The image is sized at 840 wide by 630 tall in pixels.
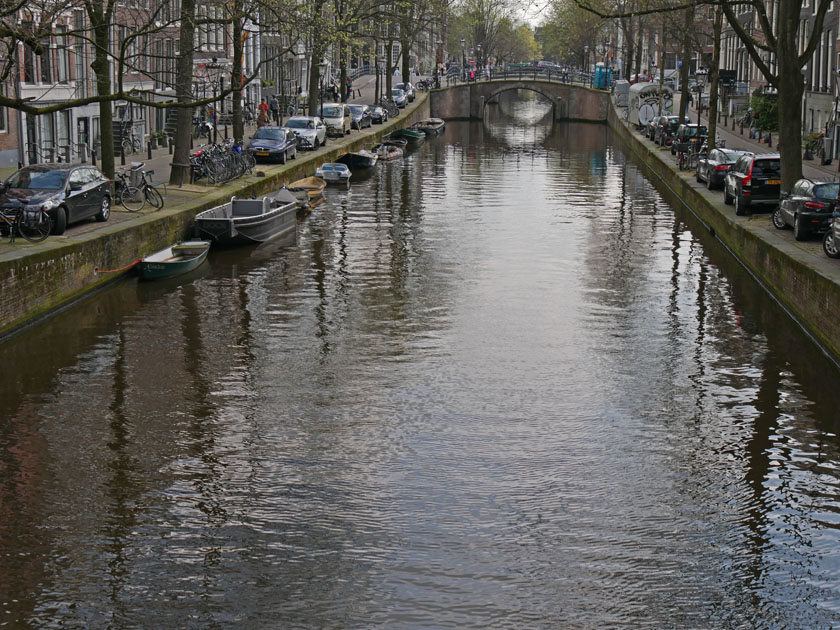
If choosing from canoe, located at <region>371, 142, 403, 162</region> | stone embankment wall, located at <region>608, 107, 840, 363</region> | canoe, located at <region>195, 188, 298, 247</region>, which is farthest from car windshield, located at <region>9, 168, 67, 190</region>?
canoe, located at <region>371, 142, 403, 162</region>

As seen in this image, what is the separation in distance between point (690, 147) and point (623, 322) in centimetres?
2733

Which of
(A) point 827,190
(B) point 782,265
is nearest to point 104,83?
(B) point 782,265

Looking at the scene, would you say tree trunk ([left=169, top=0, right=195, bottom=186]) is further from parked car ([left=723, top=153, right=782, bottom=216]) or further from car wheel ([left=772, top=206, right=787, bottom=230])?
car wheel ([left=772, top=206, right=787, bottom=230])

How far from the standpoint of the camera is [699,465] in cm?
1535

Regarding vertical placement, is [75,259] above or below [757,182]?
below

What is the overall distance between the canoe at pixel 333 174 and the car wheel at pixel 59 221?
71.1 feet

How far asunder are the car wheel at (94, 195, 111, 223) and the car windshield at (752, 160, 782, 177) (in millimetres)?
16860

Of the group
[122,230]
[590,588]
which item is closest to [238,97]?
[122,230]

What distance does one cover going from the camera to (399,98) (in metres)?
89.1

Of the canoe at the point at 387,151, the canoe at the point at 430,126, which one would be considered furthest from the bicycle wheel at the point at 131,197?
the canoe at the point at 430,126

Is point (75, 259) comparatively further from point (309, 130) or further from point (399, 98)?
point (399, 98)

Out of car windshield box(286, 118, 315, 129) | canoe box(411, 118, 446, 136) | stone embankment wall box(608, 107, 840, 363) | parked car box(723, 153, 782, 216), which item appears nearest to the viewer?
stone embankment wall box(608, 107, 840, 363)

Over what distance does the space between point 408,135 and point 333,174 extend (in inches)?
998

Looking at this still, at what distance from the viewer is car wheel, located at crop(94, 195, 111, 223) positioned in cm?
2733
